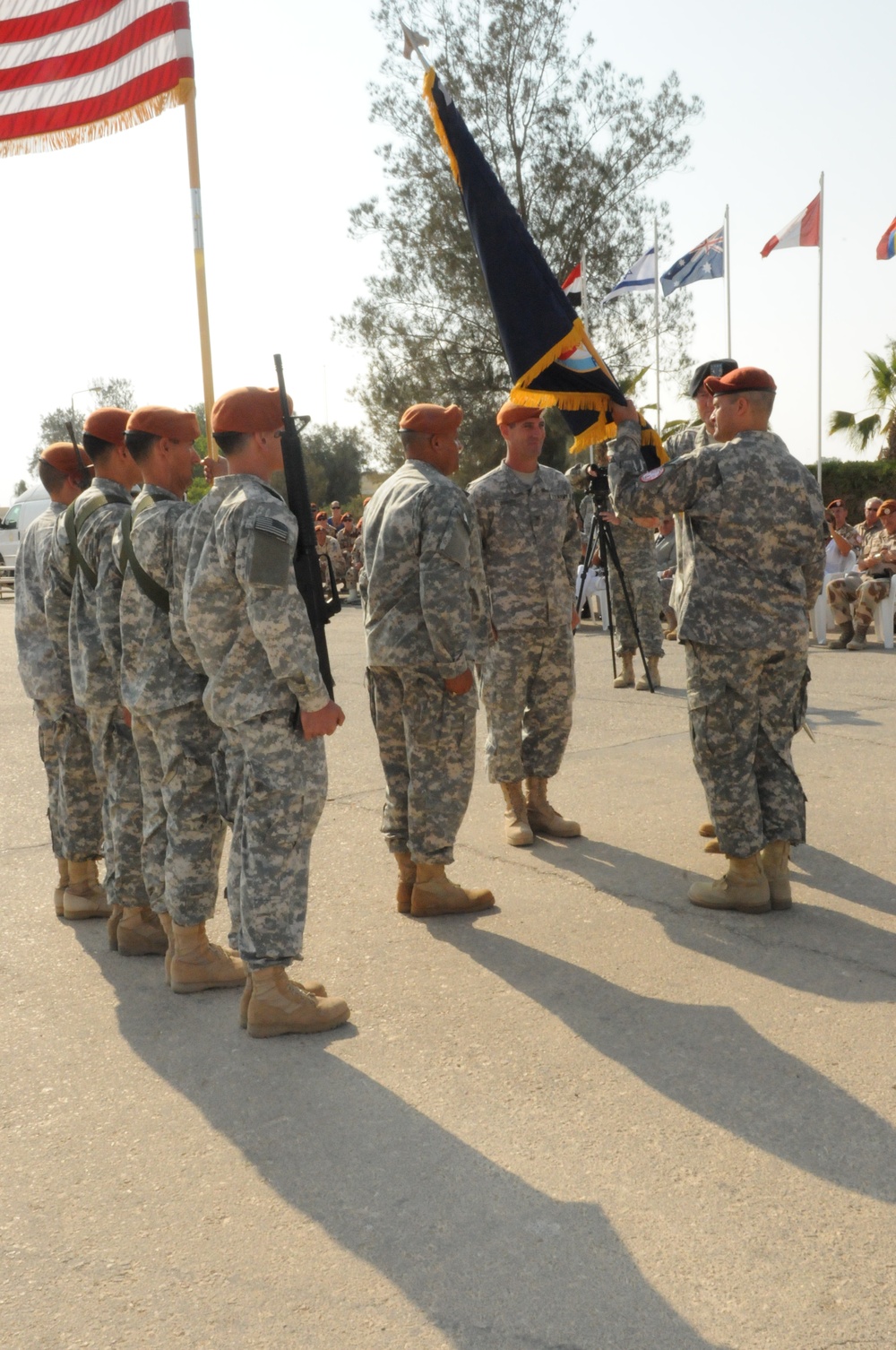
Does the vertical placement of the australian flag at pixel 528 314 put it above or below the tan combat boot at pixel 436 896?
above

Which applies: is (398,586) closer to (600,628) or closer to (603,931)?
(603,931)

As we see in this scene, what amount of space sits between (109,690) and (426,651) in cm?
123

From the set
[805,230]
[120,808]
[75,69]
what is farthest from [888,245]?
[120,808]

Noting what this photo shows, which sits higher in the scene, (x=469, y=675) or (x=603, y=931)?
(x=469, y=675)

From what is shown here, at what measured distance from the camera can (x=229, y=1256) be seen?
2.80 m

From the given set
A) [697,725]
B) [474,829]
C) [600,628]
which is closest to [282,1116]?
[697,725]

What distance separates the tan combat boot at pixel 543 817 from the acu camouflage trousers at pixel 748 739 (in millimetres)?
1268

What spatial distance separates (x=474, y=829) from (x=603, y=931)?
1.67 meters

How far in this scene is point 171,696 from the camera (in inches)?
168

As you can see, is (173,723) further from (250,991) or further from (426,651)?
(426,651)

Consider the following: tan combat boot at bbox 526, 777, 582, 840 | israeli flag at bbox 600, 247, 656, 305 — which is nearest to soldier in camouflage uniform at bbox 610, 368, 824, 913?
tan combat boot at bbox 526, 777, 582, 840

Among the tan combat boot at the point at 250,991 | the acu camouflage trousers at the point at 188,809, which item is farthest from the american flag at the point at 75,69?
the tan combat boot at the point at 250,991

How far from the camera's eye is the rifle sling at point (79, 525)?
15.4 ft

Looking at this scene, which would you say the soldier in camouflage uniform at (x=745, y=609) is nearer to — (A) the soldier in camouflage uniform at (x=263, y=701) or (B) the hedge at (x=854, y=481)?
(A) the soldier in camouflage uniform at (x=263, y=701)
